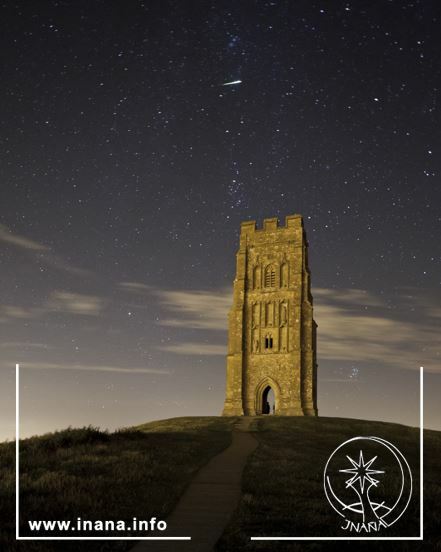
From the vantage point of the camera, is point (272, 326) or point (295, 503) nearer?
point (295, 503)

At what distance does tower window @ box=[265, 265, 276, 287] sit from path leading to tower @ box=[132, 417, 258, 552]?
39625 millimetres

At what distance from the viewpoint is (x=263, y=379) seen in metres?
57.1

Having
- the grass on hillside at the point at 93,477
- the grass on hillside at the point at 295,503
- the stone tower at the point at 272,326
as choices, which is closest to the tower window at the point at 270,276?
the stone tower at the point at 272,326

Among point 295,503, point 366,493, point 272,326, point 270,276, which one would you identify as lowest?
point 366,493

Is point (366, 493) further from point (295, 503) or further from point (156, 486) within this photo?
point (156, 486)

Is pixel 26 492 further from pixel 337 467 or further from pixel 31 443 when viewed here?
pixel 337 467

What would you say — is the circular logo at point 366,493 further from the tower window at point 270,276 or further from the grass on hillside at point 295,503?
the tower window at point 270,276

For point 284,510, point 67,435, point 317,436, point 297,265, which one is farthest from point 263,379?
point 284,510

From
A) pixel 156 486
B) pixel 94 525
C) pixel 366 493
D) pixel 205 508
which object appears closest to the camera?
pixel 94 525

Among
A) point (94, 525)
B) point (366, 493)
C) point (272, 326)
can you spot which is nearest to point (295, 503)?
point (366, 493)

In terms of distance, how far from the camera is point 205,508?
12852 millimetres

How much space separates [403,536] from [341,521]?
1.33m

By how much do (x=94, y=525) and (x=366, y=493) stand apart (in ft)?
25.5

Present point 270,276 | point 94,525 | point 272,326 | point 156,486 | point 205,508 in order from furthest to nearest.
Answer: point 270,276, point 272,326, point 156,486, point 205,508, point 94,525
